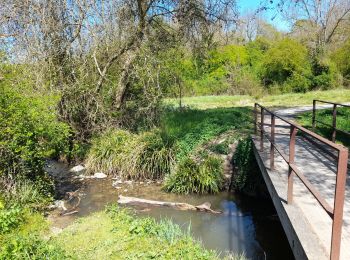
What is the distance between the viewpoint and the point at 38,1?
9.57m

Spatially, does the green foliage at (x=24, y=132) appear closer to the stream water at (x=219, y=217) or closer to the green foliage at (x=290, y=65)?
the stream water at (x=219, y=217)

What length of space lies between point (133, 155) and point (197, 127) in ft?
8.07

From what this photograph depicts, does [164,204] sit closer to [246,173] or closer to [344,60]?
[246,173]

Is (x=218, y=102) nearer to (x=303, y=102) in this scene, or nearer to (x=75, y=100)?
(x=303, y=102)

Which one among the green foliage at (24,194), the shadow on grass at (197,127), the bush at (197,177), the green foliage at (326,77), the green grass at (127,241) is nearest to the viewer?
the green grass at (127,241)

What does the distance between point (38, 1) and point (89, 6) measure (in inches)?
53.4

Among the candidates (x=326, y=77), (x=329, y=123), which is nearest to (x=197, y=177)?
(x=329, y=123)

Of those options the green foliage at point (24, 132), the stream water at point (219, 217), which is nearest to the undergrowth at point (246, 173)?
the stream water at point (219, 217)

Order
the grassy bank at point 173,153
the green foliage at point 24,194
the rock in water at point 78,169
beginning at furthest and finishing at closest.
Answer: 1. the rock in water at point 78,169
2. the grassy bank at point 173,153
3. the green foliage at point 24,194

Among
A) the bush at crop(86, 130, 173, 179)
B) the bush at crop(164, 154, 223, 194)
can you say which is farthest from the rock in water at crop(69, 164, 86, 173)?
the bush at crop(164, 154, 223, 194)

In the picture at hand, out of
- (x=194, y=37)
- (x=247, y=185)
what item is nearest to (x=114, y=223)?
(x=247, y=185)

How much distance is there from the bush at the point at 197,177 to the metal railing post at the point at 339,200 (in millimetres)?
5534

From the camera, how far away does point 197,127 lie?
11344mm

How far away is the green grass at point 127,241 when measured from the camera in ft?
15.2
